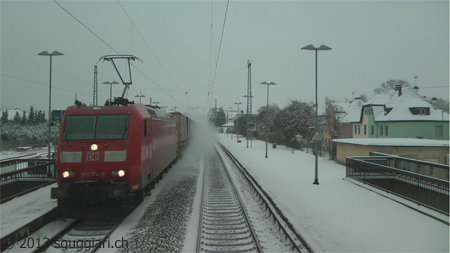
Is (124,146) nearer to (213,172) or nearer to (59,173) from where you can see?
(59,173)

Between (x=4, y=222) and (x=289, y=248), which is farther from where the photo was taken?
(x=4, y=222)

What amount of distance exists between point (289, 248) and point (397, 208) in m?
4.59

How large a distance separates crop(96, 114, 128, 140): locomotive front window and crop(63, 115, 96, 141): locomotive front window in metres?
0.21

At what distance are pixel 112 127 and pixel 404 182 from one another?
30.9 feet

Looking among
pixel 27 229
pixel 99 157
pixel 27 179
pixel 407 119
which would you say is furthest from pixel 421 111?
pixel 27 229

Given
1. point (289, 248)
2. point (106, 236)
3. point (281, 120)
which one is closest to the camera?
point (289, 248)

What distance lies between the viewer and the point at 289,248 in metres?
7.06

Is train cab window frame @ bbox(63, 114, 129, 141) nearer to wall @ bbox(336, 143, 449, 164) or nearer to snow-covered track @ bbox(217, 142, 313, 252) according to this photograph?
snow-covered track @ bbox(217, 142, 313, 252)

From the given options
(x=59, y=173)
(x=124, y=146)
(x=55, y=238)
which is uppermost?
(x=124, y=146)

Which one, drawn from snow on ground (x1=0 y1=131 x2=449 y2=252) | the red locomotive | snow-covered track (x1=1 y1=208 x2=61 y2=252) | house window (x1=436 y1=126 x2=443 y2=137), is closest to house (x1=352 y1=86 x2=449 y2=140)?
house window (x1=436 y1=126 x2=443 y2=137)

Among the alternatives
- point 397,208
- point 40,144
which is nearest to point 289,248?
point 397,208

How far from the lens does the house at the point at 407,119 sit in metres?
37.3

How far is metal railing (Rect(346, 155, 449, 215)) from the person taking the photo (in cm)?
893

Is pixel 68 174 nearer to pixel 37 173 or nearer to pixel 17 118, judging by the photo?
pixel 37 173
